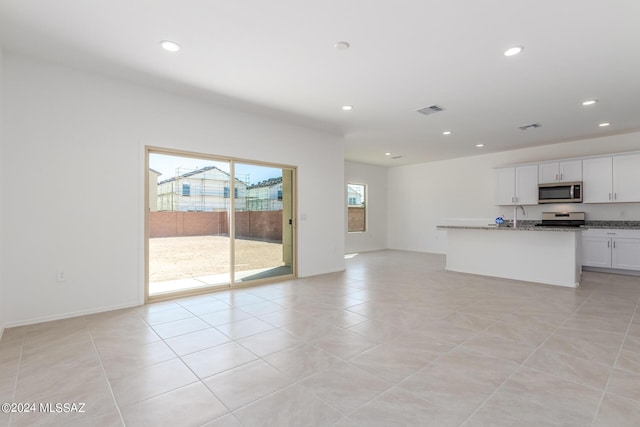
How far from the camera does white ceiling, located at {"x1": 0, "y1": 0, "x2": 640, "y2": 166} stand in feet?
8.30

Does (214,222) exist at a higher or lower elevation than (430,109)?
lower

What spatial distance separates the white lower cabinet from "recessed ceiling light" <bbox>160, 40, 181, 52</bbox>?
8.03 m

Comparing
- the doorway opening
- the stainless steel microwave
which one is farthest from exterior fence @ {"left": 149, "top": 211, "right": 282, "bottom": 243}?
the stainless steel microwave

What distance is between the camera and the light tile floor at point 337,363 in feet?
6.04

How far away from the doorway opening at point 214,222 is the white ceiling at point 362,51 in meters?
1.06

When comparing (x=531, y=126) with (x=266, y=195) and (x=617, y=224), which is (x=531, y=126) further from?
(x=266, y=195)

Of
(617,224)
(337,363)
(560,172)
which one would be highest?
(560,172)

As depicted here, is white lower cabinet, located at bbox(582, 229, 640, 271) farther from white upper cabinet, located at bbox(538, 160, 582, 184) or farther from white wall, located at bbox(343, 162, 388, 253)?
white wall, located at bbox(343, 162, 388, 253)

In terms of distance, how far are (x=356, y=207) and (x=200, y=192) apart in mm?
5758

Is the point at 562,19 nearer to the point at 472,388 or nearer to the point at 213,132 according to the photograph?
the point at 472,388

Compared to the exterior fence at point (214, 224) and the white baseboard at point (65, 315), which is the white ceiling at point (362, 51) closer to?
the exterior fence at point (214, 224)

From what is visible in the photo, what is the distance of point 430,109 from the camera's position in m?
4.89

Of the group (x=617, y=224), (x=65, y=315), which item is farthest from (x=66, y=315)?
(x=617, y=224)

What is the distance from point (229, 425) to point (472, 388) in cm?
159
